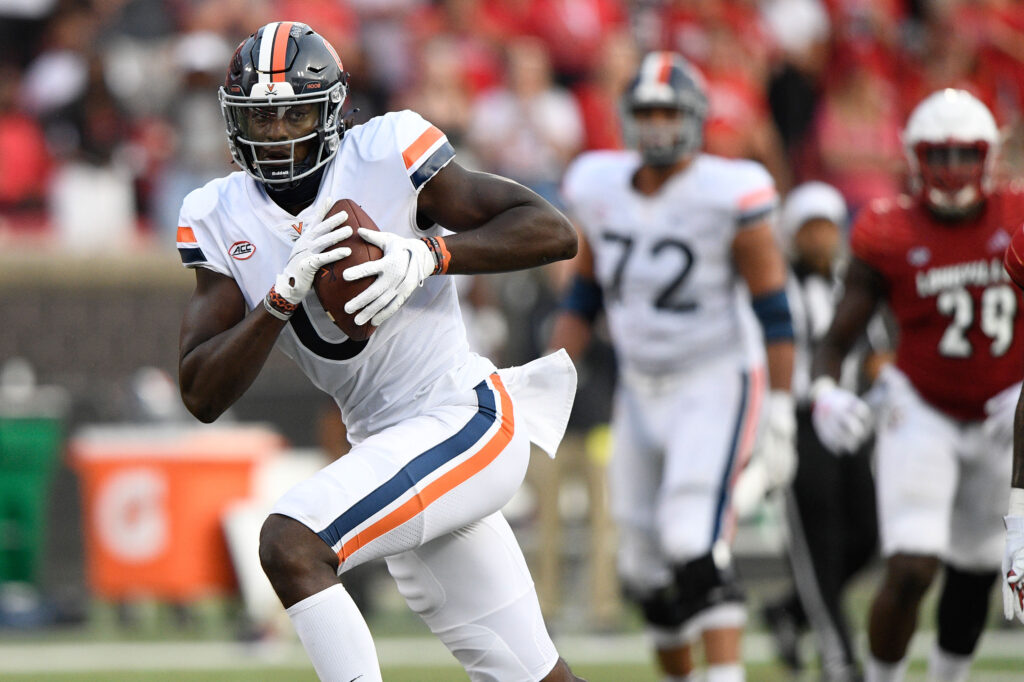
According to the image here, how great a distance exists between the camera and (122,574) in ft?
29.0

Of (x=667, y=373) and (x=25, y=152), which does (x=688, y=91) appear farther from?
(x=25, y=152)

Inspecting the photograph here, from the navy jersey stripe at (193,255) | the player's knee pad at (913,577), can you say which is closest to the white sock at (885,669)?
the player's knee pad at (913,577)

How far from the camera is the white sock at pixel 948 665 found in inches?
214

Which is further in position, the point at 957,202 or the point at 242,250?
the point at 957,202

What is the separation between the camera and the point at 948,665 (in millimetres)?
5465

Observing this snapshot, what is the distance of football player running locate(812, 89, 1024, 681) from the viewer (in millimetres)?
5285

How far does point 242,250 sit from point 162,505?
17.5 ft

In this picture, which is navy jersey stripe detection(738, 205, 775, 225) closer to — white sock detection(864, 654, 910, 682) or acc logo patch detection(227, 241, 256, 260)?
white sock detection(864, 654, 910, 682)

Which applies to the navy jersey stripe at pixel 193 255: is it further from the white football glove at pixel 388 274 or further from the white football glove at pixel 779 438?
the white football glove at pixel 779 438

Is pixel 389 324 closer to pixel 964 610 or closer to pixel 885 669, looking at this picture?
pixel 885 669

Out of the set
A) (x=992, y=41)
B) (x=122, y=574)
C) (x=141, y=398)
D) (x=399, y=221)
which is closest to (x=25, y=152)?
(x=141, y=398)

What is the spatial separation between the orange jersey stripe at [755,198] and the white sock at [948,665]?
164cm

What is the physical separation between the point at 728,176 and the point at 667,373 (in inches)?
29.4

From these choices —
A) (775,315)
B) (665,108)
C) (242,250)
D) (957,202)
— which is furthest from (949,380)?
(242,250)
